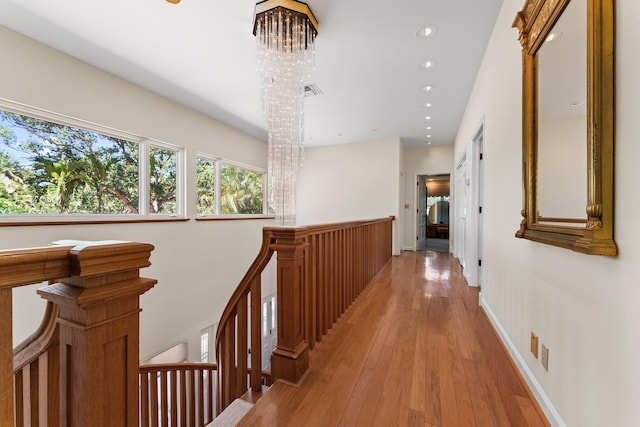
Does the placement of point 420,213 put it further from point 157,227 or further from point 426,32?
point 157,227

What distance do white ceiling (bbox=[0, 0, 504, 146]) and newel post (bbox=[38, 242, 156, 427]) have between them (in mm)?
2445

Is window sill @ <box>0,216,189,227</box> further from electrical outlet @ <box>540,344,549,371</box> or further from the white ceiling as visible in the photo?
electrical outlet @ <box>540,344,549,371</box>

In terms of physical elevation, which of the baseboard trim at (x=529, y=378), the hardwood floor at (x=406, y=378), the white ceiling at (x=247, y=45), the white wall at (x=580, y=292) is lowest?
the hardwood floor at (x=406, y=378)

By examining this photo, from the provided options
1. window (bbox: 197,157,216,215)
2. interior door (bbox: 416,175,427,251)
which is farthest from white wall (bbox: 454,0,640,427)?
interior door (bbox: 416,175,427,251)

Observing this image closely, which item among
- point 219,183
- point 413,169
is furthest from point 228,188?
point 413,169

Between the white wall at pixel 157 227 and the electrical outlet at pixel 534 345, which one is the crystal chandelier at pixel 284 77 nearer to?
the white wall at pixel 157 227

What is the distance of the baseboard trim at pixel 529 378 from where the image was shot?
48.8 inches

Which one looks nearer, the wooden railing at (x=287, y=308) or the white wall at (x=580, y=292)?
the white wall at (x=580, y=292)

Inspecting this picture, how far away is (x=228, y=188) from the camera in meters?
5.36

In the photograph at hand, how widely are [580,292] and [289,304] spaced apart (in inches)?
53.0

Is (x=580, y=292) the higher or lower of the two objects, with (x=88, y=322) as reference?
lower

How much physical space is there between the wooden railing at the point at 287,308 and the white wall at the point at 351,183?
4031mm

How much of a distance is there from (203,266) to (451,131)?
544 centimetres

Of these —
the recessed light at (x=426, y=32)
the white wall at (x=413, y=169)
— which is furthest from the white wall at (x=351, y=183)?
the recessed light at (x=426, y=32)
